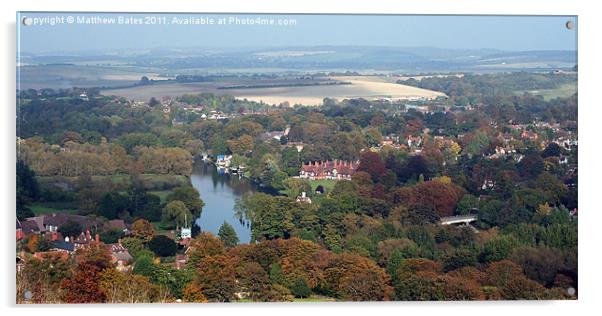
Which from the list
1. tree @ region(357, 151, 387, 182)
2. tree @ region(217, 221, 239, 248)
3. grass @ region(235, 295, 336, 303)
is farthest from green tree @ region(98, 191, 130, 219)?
tree @ region(357, 151, 387, 182)

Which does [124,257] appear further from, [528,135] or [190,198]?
[528,135]

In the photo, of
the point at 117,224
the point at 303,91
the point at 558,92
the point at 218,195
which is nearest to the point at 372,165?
the point at 303,91

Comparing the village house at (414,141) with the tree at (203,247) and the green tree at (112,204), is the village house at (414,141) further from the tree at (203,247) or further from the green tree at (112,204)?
the green tree at (112,204)

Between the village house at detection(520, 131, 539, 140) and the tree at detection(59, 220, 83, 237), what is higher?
the village house at detection(520, 131, 539, 140)

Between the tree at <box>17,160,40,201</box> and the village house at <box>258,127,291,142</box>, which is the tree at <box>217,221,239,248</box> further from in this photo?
the tree at <box>17,160,40,201</box>
